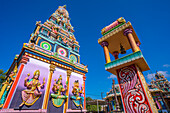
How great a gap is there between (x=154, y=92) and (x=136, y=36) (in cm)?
2235

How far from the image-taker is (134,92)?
13.2 feet

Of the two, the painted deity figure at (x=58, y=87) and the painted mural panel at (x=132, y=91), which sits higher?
the painted deity figure at (x=58, y=87)

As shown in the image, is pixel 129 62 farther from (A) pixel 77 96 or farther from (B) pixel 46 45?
(B) pixel 46 45

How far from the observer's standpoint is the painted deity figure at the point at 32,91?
724cm

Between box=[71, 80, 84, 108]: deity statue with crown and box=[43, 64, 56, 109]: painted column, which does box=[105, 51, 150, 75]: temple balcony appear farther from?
box=[71, 80, 84, 108]: deity statue with crown

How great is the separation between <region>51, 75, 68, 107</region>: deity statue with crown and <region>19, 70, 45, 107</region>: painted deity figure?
4.97ft

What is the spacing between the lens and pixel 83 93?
38.5 feet

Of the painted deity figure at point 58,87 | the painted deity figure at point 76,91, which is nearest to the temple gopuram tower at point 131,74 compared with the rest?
the painted deity figure at point 58,87

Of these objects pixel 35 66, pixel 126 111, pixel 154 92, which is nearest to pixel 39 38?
pixel 35 66

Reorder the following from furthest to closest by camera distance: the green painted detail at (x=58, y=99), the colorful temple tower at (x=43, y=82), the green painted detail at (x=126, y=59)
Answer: the green painted detail at (x=58, y=99), the colorful temple tower at (x=43, y=82), the green painted detail at (x=126, y=59)

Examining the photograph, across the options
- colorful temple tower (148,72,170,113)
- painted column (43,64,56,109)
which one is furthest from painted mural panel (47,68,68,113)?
colorful temple tower (148,72,170,113)

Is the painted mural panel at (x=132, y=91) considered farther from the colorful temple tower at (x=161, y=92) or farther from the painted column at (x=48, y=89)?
the colorful temple tower at (x=161, y=92)

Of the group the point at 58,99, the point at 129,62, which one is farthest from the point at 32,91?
the point at 129,62

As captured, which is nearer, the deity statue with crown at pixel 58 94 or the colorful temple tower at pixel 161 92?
the deity statue with crown at pixel 58 94
